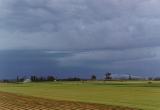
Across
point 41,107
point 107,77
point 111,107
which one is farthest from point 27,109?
point 107,77

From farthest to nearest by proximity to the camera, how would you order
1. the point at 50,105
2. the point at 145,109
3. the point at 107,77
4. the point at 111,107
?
the point at 107,77
the point at 50,105
the point at 111,107
the point at 145,109

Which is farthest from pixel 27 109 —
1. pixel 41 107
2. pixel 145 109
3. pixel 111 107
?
pixel 145 109

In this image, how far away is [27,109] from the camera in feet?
95.0

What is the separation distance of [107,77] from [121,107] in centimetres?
14240

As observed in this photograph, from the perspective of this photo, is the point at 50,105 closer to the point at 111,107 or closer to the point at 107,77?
the point at 111,107

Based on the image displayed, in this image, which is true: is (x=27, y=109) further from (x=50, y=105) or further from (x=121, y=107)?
(x=121, y=107)

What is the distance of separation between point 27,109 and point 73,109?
3.42 metres

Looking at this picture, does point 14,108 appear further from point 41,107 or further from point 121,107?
point 121,107

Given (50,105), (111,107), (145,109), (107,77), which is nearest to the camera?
(145,109)

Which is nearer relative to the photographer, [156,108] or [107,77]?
[156,108]

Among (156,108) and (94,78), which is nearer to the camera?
(156,108)

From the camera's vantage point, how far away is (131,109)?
27094mm

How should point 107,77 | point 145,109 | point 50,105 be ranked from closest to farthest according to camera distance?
1. point 145,109
2. point 50,105
3. point 107,77

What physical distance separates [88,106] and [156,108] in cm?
517
